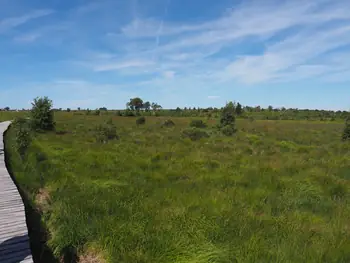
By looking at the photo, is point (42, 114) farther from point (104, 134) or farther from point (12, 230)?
point (12, 230)

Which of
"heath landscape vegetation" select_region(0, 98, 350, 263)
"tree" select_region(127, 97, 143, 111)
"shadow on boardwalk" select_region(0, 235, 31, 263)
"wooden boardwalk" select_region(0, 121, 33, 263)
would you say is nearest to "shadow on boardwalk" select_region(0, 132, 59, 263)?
"heath landscape vegetation" select_region(0, 98, 350, 263)

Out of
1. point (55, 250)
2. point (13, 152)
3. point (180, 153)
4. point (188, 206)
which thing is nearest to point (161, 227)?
point (188, 206)

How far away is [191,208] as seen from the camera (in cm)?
665

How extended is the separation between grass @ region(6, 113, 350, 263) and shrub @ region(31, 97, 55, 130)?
1679cm

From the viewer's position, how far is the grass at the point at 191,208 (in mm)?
4738

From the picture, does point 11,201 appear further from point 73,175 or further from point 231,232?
point 231,232

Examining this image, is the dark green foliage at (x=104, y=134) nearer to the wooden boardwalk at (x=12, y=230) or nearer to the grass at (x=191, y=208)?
the grass at (x=191, y=208)

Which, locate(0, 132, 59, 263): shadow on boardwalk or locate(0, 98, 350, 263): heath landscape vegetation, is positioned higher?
locate(0, 98, 350, 263): heath landscape vegetation

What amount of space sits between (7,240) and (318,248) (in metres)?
5.67

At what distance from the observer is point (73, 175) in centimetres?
955

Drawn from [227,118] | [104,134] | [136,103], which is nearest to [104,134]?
[104,134]

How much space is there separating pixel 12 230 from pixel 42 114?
24838mm

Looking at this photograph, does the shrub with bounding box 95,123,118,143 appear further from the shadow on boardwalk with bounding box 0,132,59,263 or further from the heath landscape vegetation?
the shadow on boardwalk with bounding box 0,132,59,263

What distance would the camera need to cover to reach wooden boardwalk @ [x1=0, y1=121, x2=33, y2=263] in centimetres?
471
